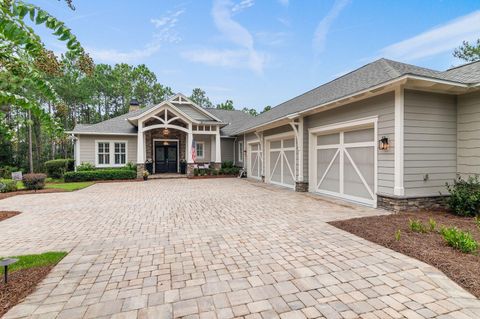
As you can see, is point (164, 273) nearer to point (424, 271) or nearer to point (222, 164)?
point (424, 271)

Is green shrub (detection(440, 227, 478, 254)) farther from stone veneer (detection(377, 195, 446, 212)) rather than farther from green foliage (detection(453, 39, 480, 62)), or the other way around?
green foliage (detection(453, 39, 480, 62))

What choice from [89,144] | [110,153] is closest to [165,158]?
[110,153]

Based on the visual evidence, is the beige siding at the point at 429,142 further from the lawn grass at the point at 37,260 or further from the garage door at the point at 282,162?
the lawn grass at the point at 37,260

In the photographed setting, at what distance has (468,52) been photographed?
19.3m

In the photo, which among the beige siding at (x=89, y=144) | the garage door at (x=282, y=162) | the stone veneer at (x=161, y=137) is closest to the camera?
the garage door at (x=282, y=162)

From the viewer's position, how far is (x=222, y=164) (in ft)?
57.4

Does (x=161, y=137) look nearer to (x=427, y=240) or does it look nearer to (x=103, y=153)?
(x=103, y=153)

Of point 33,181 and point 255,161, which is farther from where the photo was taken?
point 255,161

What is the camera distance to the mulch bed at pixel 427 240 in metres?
3.00

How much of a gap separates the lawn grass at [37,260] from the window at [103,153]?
1298 centimetres

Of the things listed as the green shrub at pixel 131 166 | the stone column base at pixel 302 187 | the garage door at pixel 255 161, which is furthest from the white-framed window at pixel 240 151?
the stone column base at pixel 302 187

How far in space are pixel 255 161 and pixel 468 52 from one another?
20052 millimetres

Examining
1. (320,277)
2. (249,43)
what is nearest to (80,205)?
(320,277)

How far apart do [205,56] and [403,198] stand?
53.1 feet
